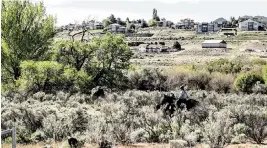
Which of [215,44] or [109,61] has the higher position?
[109,61]

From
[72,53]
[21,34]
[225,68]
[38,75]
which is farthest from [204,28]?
[38,75]

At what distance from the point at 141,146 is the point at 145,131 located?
1490 millimetres

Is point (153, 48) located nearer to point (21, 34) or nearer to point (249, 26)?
point (249, 26)

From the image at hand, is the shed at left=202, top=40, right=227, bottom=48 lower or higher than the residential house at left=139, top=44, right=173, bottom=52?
higher

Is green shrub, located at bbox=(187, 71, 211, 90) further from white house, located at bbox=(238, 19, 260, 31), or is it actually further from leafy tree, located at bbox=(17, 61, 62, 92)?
white house, located at bbox=(238, 19, 260, 31)

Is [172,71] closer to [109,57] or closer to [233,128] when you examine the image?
[109,57]

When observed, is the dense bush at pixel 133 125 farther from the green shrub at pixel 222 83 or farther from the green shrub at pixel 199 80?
the green shrub at pixel 199 80

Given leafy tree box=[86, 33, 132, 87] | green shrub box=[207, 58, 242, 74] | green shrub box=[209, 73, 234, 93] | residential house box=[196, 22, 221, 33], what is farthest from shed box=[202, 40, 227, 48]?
leafy tree box=[86, 33, 132, 87]

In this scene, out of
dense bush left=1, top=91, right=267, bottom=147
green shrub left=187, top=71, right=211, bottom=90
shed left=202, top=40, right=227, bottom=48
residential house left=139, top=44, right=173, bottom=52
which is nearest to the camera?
dense bush left=1, top=91, right=267, bottom=147

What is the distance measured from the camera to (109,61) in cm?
2625

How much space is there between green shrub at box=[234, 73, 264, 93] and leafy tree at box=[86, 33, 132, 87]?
7472mm

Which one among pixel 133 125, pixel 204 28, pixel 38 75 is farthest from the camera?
pixel 204 28

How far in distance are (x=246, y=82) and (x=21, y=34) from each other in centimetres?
1443

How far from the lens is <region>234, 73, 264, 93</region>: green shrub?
93.9 ft
